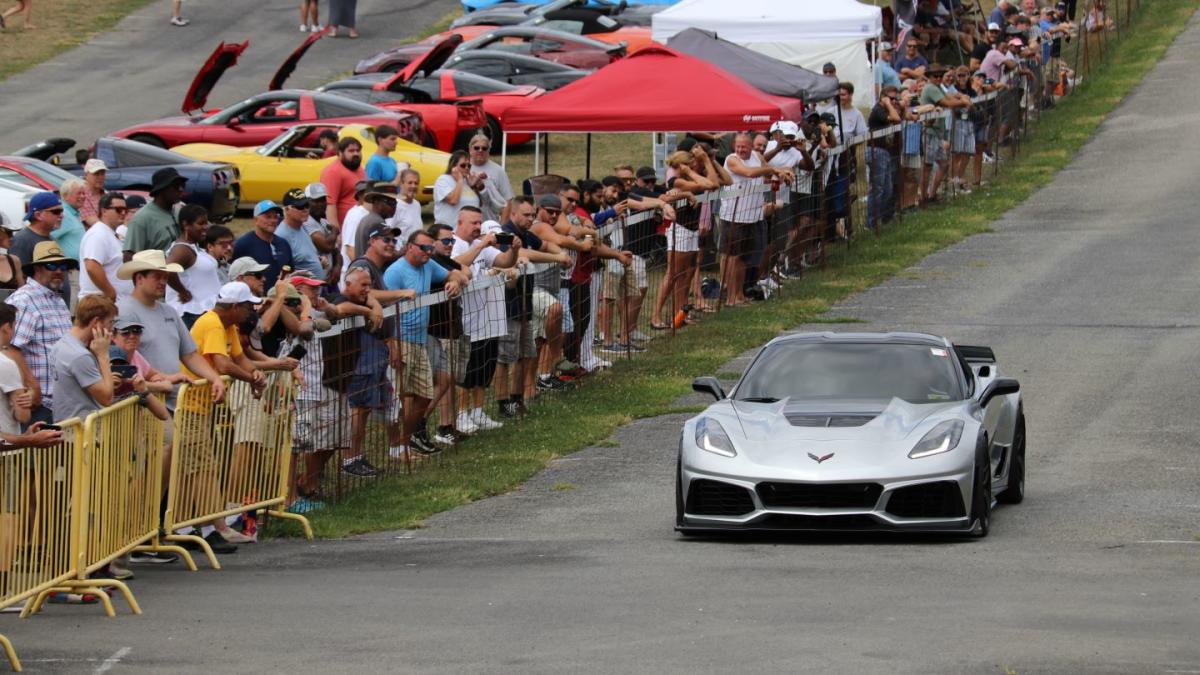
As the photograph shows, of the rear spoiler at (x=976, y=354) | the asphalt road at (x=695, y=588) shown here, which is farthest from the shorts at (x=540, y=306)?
the rear spoiler at (x=976, y=354)

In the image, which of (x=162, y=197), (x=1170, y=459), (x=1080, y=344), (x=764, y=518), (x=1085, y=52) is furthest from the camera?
(x=1085, y=52)

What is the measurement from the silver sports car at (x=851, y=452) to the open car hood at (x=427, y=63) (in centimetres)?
2020

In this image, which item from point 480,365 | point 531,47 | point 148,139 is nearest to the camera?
point 480,365

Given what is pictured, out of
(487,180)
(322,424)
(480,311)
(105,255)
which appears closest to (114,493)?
(322,424)

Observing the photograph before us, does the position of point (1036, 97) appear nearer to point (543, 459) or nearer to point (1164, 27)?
point (1164, 27)

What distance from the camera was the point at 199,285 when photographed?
14562 mm

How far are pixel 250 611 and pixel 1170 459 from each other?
7468mm

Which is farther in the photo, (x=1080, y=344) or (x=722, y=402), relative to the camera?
(x=1080, y=344)

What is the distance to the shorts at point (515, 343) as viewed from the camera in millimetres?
16656

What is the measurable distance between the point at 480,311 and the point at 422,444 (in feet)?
3.99

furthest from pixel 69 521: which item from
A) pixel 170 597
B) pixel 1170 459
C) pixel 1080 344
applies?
pixel 1080 344

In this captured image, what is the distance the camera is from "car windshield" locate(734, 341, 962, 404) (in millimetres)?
12656

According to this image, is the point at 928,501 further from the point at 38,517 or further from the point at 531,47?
the point at 531,47

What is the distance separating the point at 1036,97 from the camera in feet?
120
